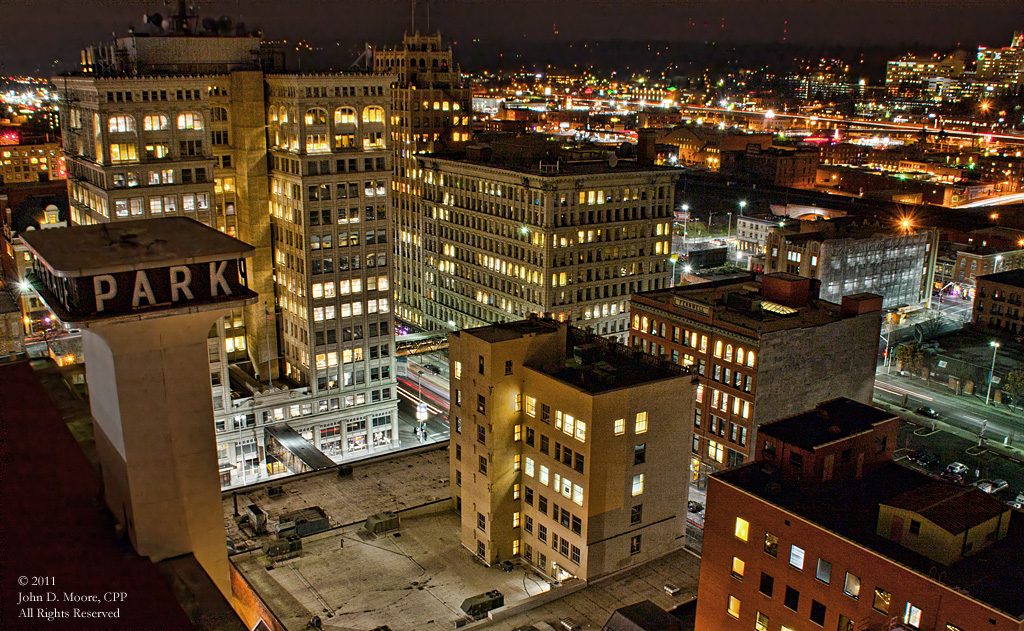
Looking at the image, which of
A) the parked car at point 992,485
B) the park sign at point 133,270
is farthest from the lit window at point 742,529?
the parked car at point 992,485

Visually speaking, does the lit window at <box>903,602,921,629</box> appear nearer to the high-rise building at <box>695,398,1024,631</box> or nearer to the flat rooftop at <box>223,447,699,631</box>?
the high-rise building at <box>695,398,1024,631</box>

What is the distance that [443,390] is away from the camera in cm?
12388

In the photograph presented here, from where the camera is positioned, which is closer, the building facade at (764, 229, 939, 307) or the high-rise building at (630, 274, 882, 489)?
the high-rise building at (630, 274, 882, 489)

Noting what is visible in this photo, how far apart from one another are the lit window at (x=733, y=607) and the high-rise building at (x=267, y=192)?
2346 inches

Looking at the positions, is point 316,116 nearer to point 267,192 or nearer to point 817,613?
point 267,192

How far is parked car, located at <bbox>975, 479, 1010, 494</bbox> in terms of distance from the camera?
88.7 meters

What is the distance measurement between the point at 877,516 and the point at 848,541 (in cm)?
435

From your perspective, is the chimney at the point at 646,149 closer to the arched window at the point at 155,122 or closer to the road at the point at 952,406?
the road at the point at 952,406

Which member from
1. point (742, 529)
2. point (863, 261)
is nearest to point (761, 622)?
point (742, 529)

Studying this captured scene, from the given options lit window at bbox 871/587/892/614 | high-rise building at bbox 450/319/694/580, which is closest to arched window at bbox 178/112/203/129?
high-rise building at bbox 450/319/694/580

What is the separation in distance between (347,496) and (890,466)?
44.3m

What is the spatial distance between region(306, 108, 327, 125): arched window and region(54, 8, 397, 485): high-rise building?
117 millimetres

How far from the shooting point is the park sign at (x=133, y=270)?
1938 centimetres

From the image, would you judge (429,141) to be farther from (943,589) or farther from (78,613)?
(78,613)
